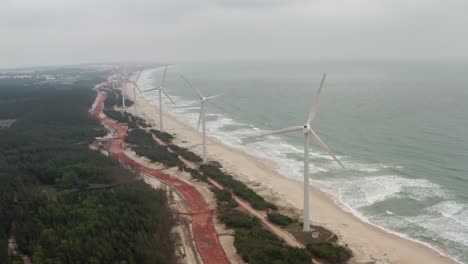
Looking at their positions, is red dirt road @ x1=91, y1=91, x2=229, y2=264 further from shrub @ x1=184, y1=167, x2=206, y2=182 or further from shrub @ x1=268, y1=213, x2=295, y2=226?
shrub @ x1=268, y1=213, x2=295, y2=226

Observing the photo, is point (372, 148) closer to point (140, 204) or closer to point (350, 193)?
point (350, 193)

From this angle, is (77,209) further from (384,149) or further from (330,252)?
(384,149)

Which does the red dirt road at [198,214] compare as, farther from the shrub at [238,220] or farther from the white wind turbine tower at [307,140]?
the white wind turbine tower at [307,140]

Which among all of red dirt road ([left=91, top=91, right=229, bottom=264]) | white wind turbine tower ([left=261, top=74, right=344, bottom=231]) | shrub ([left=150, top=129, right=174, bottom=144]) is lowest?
red dirt road ([left=91, top=91, right=229, bottom=264])

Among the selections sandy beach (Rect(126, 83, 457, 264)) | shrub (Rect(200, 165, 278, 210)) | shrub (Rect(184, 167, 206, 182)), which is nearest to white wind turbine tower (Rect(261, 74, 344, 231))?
sandy beach (Rect(126, 83, 457, 264))

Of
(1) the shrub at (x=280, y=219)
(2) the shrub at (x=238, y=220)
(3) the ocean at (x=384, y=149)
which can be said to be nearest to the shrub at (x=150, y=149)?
(3) the ocean at (x=384, y=149)

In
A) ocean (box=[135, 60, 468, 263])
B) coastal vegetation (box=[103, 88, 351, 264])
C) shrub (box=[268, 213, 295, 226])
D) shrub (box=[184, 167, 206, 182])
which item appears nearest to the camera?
coastal vegetation (box=[103, 88, 351, 264])
